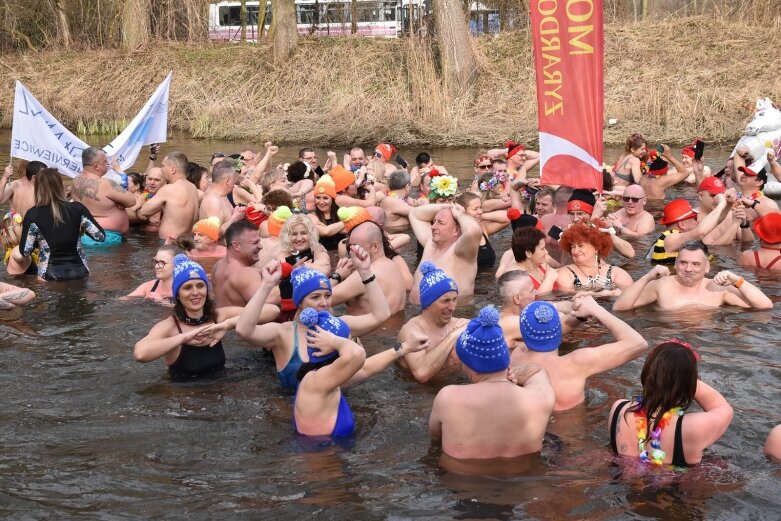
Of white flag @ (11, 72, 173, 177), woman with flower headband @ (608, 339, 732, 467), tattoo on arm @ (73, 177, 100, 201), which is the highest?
white flag @ (11, 72, 173, 177)

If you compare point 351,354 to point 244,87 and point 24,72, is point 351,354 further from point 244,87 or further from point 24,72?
point 24,72

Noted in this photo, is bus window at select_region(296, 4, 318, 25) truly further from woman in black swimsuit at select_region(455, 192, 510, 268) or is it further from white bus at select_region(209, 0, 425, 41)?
woman in black swimsuit at select_region(455, 192, 510, 268)

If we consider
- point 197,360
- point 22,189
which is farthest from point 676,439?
point 22,189

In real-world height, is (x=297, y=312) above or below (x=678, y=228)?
above

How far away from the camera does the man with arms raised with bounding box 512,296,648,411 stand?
5883 mm

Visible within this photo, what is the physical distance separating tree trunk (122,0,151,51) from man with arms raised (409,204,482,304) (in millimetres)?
24360

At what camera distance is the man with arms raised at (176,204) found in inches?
486

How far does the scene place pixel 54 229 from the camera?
10.4 meters

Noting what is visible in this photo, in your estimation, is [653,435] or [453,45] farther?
[453,45]

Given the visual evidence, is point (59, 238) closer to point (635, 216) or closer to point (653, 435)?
point (635, 216)

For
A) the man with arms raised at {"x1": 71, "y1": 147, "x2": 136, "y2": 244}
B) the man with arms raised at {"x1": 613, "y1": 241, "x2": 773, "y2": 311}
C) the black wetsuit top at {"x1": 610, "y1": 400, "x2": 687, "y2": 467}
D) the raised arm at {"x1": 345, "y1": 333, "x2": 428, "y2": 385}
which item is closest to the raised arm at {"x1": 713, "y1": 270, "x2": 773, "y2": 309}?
the man with arms raised at {"x1": 613, "y1": 241, "x2": 773, "y2": 311}

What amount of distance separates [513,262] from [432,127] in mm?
14551

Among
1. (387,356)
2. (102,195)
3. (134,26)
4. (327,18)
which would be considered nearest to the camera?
(387,356)

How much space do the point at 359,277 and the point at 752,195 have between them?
5.55m
